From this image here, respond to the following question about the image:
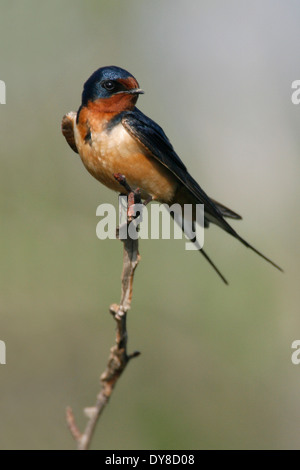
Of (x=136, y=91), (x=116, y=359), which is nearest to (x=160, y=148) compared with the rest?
(x=136, y=91)

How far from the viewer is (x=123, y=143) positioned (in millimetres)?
2600

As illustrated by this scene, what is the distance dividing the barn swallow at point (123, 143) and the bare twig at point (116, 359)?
0.65m

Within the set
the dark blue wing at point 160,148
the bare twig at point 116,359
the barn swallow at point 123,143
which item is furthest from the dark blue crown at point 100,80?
the bare twig at point 116,359

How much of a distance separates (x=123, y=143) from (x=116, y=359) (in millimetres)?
1256

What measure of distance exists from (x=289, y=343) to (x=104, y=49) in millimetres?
2028

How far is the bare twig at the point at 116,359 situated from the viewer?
51.2 inches

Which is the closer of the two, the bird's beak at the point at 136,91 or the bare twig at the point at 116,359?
the bare twig at the point at 116,359

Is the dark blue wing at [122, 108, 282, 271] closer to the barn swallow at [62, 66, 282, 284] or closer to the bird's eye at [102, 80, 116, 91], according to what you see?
the barn swallow at [62, 66, 282, 284]

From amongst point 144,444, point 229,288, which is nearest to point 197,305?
point 229,288

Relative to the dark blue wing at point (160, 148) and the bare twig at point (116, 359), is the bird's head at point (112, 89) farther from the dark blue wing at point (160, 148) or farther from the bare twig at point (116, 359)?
the bare twig at point (116, 359)

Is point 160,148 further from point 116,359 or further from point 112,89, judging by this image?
point 116,359

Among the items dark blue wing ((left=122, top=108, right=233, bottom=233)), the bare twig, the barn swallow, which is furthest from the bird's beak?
the bare twig

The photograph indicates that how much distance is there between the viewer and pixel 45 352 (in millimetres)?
3805

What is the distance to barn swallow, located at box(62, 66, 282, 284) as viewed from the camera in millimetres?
2543
